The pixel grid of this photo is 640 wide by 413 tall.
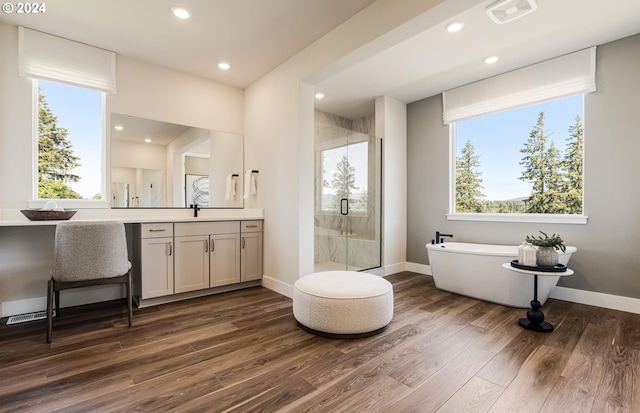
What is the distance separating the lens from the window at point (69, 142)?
9.37 feet

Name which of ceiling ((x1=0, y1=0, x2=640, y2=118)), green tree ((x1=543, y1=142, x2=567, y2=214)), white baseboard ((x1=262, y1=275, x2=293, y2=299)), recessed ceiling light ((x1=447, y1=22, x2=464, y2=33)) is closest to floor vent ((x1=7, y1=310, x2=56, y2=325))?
white baseboard ((x1=262, y1=275, x2=293, y2=299))

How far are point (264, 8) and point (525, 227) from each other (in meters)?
3.70

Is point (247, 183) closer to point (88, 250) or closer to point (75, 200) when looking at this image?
point (75, 200)

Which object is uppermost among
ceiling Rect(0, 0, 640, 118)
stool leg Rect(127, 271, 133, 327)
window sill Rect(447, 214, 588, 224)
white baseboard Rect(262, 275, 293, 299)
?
ceiling Rect(0, 0, 640, 118)

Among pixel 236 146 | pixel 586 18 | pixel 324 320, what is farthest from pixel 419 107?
pixel 324 320

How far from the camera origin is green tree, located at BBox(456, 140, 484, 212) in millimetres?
4152

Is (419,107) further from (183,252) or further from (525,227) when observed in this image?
(183,252)

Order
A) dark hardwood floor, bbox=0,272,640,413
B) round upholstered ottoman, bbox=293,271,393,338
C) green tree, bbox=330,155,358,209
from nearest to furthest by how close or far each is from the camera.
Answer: dark hardwood floor, bbox=0,272,640,413
round upholstered ottoman, bbox=293,271,393,338
green tree, bbox=330,155,358,209

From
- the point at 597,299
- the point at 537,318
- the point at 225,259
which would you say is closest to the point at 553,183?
the point at 597,299

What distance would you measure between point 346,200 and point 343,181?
281mm

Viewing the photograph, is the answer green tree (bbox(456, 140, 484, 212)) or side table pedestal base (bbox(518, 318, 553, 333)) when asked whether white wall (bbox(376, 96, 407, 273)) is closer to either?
green tree (bbox(456, 140, 484, 212))

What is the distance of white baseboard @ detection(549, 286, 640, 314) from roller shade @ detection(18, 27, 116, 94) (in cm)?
537

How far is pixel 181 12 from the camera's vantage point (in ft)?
8.23

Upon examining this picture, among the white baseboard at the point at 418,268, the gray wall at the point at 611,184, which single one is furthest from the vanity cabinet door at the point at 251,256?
the gray wall at the point at 611,184
